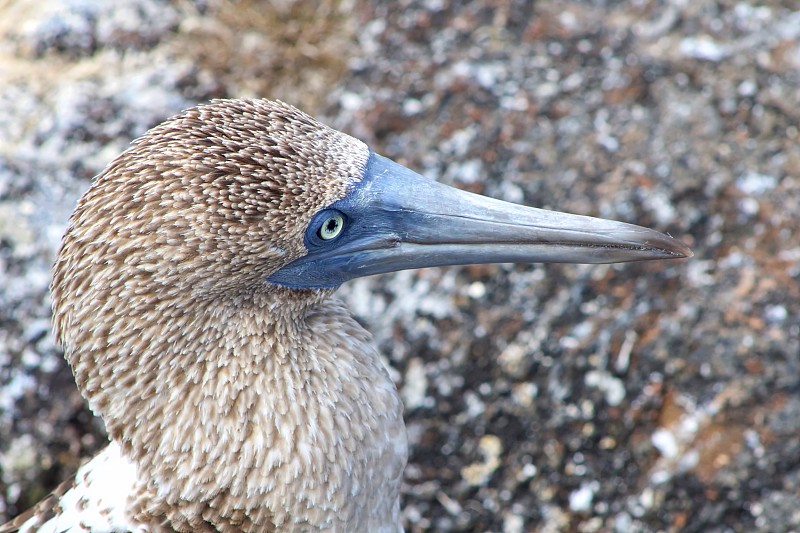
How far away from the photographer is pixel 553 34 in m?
4.13

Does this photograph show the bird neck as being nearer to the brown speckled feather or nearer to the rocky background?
the brown speckled feather

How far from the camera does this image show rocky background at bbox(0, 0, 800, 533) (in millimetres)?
3301

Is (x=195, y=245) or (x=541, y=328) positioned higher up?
(x=195, y=245)

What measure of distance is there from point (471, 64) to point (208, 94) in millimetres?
1266

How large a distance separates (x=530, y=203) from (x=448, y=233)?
1534mm

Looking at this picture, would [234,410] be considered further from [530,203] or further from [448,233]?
[530,203]

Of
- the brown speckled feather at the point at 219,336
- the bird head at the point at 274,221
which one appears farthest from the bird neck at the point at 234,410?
the bird head at the point at 274,221

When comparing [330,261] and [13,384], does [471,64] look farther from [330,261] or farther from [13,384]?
[13,384]

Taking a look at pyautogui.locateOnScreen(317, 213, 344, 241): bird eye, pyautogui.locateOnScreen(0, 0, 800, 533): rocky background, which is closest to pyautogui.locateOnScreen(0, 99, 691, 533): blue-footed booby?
pyautogui.locateOnScreen(317, 213, 344, 241): bird eye

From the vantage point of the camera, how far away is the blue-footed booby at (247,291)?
6.72 feet

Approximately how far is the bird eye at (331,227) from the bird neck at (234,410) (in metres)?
0.19

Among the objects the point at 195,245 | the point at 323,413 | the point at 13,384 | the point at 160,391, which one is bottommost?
the point at 13,384

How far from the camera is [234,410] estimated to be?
220 cm

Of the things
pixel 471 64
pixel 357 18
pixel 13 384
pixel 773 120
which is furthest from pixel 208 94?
pixel 773 120
